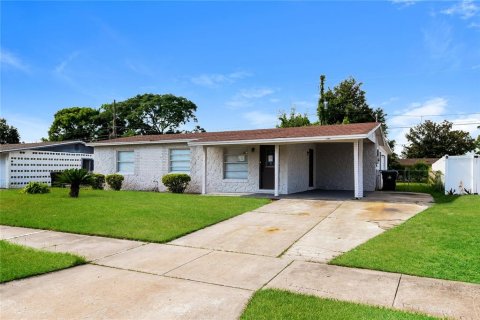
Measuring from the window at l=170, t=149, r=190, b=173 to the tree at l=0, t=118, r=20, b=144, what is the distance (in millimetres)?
46007

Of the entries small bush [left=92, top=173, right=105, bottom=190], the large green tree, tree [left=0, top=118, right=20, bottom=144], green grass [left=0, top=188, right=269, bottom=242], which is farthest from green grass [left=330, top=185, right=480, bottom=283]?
tree [left=0, top=118, right=20, bottom=144]

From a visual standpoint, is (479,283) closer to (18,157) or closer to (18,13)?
(18,13)

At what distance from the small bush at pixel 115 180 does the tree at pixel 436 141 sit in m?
44.5

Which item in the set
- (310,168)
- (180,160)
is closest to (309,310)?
(310,168)

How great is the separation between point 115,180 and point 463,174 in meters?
17.0

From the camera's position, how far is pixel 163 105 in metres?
48.1

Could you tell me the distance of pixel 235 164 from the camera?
15977 mm

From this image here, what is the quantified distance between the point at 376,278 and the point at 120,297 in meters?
3.35

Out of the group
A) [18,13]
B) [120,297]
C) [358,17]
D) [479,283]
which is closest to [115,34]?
[18,13]

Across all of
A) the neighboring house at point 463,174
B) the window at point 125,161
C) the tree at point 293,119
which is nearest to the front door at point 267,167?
the neighboring house at point 463,174

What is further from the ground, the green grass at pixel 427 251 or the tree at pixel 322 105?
the tree at pixel 322 105

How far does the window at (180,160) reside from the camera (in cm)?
1720

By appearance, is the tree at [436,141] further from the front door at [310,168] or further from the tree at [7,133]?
the tree at [7,133]

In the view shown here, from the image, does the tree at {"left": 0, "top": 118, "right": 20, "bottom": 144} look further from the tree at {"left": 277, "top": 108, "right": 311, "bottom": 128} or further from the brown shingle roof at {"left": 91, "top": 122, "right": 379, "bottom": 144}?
the brown shingle roof at {"left": 91, "top": 122, "right": 379, "bottom": 144}
